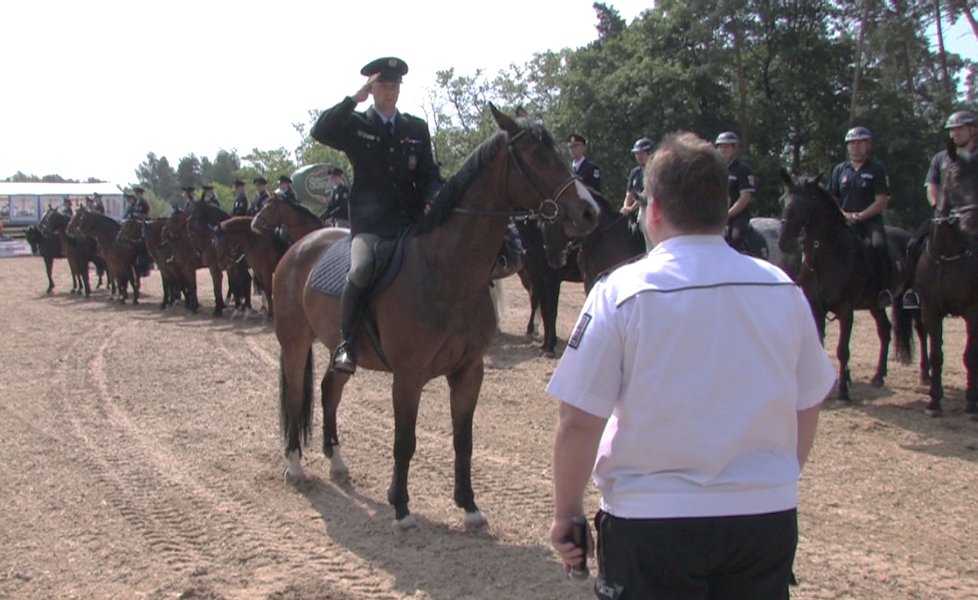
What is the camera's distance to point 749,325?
2.51 metres

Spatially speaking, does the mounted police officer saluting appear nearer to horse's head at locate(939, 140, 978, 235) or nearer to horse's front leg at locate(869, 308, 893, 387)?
horse's head at locate(939, 140, 978, 235)

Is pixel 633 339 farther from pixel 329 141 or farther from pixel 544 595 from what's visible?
pixel 329 141

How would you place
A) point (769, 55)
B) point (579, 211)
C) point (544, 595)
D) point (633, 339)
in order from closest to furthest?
point (633, 339), point (544, 595), point (579, 211), point (769, 55)

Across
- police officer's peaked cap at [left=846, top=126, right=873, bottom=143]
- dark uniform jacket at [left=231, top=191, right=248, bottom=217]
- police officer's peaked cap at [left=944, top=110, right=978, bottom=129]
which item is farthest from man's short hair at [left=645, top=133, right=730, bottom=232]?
dark uniform jacket at [left=231, top=191, right=248, bottom=217]

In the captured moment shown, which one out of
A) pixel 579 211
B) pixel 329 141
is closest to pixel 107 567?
pixel 329 141

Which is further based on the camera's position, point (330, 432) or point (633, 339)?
point (330, 432)

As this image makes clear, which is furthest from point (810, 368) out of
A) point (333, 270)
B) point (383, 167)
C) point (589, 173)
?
point (589, 173)

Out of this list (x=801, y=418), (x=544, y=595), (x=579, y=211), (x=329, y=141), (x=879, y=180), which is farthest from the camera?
(x=879, y=180)

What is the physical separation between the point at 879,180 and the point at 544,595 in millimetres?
7104

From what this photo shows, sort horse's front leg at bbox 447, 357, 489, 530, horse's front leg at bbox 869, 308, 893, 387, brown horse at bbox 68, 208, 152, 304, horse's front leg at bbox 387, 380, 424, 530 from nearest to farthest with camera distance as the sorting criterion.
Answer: horse's front leg at bbox 387, 380, 424, 530 < horse's front leg at bbox 447, 357, 489, 530 < horse's front leg at bbox 869, 308, 893, 387 < brown horse at bbox 68, 208, 152, 304

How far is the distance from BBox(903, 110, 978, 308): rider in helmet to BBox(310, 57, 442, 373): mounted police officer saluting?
5553 mm

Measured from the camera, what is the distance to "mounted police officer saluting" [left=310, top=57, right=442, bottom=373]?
6.19 meters

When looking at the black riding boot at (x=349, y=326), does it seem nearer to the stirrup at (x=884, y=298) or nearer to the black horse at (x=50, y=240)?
the stirrup at (x=884, y=298)

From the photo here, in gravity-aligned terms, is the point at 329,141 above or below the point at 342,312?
above
